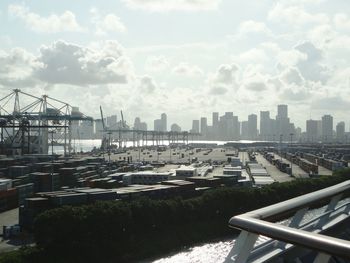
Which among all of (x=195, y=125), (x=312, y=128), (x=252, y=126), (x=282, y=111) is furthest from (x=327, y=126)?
(x=195, y=125)

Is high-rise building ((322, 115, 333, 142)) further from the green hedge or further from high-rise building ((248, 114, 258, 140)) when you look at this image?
the green hedge

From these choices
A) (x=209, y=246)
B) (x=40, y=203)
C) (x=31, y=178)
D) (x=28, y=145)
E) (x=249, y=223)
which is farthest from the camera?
(x=28, y=145)

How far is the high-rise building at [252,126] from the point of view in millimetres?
157125

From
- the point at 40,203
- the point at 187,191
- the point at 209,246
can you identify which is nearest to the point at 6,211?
the point at 40,203

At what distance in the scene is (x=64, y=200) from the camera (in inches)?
577

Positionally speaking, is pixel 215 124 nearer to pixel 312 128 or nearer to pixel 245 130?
pixel 245 130

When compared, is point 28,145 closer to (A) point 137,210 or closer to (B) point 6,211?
(B) point 6,211

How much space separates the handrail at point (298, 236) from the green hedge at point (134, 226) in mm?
10962

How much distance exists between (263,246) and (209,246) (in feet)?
39.7

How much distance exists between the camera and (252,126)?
15900 cm

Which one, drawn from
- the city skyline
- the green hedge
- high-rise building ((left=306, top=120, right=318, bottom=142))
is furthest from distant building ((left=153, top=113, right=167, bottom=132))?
the green hedge

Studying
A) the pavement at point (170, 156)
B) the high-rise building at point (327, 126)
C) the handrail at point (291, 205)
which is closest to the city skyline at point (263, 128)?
the high-rise building at point (327, 126)

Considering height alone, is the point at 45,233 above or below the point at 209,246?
above

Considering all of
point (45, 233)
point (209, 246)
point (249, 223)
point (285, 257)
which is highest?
point (249, 223)
